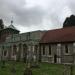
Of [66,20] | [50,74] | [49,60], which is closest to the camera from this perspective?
[50,74]

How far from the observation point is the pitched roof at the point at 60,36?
38.7 metres

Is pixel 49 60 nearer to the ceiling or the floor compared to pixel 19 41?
nearer to the floor

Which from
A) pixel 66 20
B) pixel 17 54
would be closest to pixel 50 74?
pixel 17 54

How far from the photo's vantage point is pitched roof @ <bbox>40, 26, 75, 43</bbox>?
38.7 m

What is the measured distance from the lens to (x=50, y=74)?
2103 centimetres

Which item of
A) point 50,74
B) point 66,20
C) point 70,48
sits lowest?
point 50,74

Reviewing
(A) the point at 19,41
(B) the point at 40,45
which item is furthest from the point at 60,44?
(A) the point at 19,41

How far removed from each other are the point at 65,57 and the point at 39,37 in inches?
366

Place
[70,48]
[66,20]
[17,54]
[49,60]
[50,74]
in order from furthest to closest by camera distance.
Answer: [66,20] < [17,54] < [49,60] < [70,48] < [50,74]

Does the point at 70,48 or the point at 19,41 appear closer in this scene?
the point at 70,48

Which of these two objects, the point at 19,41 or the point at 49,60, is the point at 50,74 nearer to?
the point at 49,60

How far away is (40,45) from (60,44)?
6.39 metres

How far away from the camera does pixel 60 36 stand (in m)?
40.9

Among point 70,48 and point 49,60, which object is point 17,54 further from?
point 70,48
